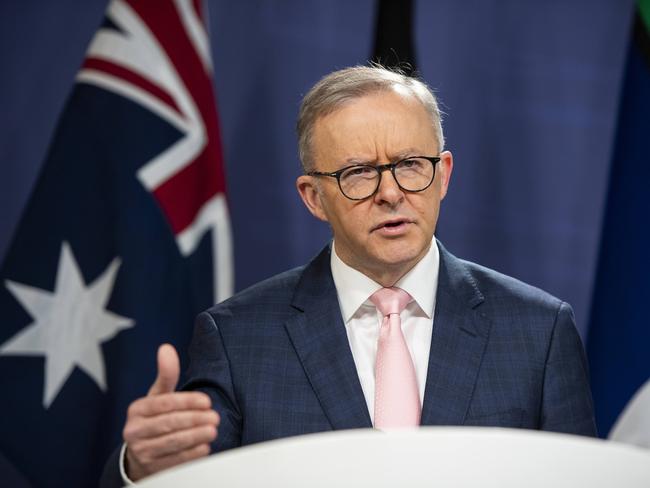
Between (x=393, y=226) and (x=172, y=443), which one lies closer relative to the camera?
(x=172, y=443)

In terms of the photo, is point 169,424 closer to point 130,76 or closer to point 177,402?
point 177,402

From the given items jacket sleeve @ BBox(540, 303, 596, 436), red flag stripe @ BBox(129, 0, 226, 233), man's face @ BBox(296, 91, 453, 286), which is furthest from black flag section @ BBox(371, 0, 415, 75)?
jacket sleeve @ BBox(540, 303, 596, 436)

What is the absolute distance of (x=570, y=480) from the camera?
80 cm

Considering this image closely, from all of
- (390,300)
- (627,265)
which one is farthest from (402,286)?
(627,265)

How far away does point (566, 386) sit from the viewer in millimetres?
1636

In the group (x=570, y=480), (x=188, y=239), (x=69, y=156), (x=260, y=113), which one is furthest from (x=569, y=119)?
(x=570, y=480)

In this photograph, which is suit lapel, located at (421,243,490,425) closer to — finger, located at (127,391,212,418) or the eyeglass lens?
the eyeglass lens

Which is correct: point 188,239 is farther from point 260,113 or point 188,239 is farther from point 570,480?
point 570,480

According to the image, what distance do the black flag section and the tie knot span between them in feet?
4.66

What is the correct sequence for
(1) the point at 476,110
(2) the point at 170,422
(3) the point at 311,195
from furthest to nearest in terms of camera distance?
Answer: 1. (1) the point at 476,110
2. (3) the point at 311,195
3. (2) the point at 170,422

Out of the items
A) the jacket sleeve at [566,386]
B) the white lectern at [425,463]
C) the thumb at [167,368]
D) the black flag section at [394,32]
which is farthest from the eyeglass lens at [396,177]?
the black flag section at [394,32]

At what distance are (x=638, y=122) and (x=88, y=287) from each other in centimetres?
168

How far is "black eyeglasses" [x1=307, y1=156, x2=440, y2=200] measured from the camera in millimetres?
1666

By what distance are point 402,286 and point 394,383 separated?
0.21 metres
